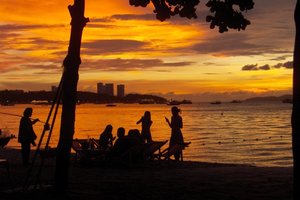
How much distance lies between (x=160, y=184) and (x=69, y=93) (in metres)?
3.42

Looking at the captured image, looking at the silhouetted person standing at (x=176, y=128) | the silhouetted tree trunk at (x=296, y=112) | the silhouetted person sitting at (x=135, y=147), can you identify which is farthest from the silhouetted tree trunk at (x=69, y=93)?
the silhouetted person standing at (x=176, y=128)

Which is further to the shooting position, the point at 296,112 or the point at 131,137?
the point at 131,137

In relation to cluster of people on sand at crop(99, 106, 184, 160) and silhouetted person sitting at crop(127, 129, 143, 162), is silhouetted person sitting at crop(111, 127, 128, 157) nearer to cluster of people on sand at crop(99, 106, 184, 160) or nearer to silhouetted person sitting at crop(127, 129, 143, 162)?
cluster of people on sand at crop(99, 106, 184, 160)

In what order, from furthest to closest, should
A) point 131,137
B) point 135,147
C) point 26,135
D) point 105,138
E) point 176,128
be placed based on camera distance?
point 176,128, point 105,138, point 26,135, point 131,137, point 135,147

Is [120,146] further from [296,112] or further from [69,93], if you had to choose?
[296,112]

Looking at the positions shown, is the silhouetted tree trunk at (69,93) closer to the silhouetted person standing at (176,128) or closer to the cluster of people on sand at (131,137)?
the cluster of people on sand at (131,137)

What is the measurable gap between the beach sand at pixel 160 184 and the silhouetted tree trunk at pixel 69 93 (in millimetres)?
510

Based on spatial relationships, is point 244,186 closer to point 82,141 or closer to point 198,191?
point 198,191

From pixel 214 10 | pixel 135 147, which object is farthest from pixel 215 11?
pixel 135 147

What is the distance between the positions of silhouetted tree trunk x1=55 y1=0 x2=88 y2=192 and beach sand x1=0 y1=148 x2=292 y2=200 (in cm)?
51

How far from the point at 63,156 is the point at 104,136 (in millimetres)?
9088

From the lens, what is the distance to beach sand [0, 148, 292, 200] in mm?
11680

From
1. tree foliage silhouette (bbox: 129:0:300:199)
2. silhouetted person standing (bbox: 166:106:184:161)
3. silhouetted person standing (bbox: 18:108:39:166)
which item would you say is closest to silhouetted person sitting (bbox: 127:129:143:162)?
silhouetted person standing (bbox: 166:106:184:161)

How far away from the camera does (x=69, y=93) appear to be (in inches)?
458
